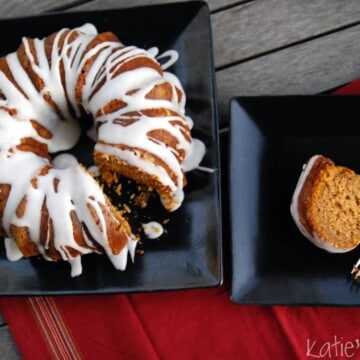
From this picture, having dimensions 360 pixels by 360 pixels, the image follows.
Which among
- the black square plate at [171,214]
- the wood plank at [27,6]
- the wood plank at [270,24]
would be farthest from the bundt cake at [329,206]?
the wood plank at [27,6]

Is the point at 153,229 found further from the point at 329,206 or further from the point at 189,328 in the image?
the point at 329,206

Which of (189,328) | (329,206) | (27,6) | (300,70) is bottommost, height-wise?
(189,328)

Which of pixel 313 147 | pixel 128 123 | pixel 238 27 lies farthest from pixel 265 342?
pixel 238 27

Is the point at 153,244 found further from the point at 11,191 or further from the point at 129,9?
the point at 129,9

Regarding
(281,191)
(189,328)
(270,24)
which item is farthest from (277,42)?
(189,328)

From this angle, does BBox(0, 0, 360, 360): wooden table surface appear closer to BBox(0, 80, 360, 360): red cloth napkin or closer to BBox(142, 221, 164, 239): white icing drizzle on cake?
BBox(142, 221, 164, 239): white icing drizzle on cake

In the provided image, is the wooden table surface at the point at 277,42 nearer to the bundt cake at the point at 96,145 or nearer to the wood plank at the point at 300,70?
the wood plank at the point at 300,70
